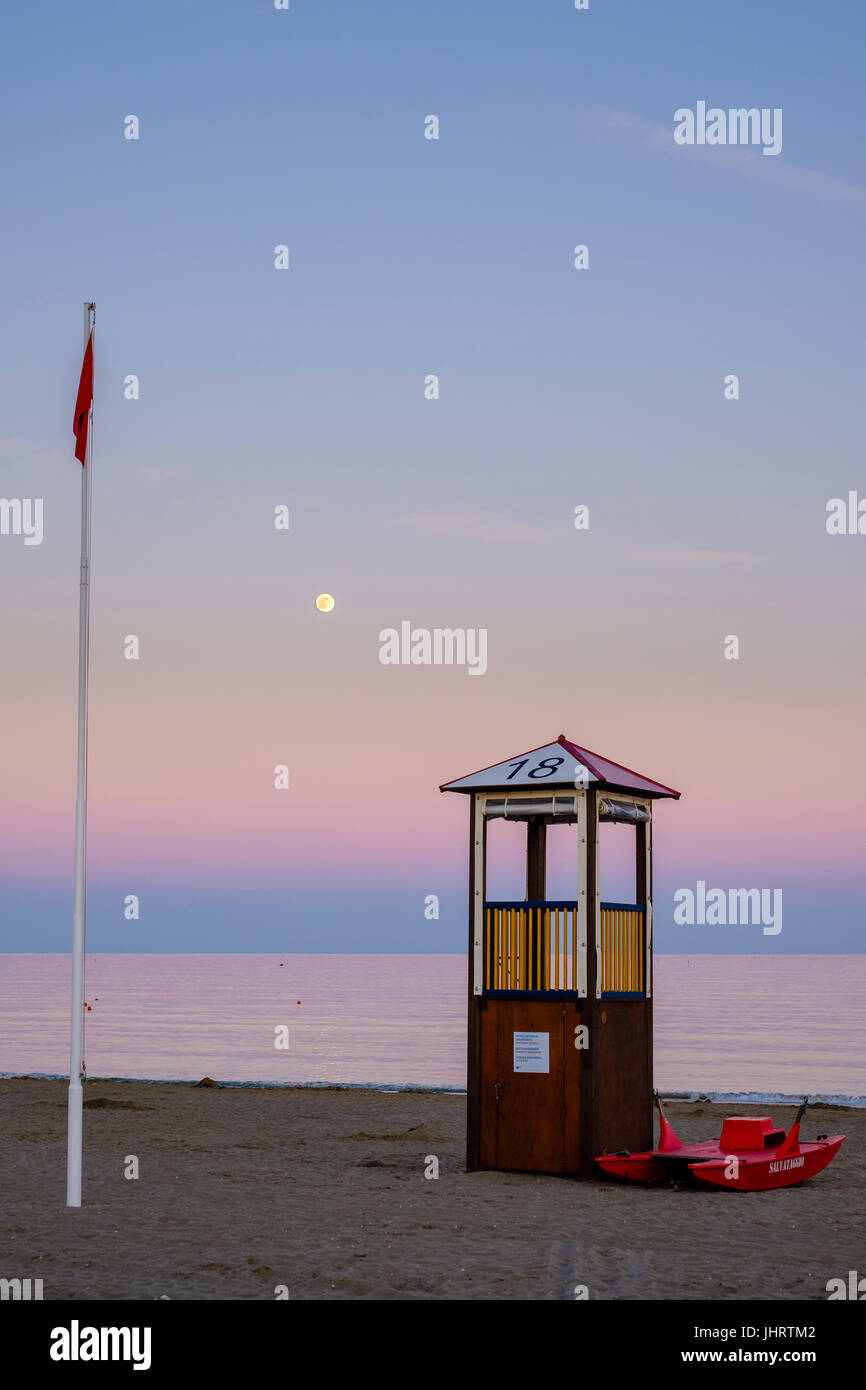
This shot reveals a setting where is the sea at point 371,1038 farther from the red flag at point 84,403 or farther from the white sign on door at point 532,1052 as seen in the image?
the red flag at point 84,403

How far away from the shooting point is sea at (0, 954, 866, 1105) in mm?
39844

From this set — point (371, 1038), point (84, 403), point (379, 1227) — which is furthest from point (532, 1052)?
point (371, 1038)

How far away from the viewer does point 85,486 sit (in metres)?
13.6

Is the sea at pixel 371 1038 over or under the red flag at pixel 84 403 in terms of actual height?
under

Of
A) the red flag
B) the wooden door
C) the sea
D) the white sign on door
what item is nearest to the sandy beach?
the wooden door

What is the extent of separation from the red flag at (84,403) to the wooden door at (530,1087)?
24.2ft

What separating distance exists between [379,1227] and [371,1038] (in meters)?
45.8

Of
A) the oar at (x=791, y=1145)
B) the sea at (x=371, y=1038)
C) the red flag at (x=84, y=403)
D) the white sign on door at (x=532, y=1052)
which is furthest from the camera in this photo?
the sea at (x=371, y=1038)

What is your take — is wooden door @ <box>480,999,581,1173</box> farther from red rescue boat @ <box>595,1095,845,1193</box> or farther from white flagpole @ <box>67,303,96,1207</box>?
white flagpole @ <box>67,303,96,1207</box>

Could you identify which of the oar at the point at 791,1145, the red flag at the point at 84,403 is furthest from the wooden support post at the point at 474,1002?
the red flag at the point at 84,403

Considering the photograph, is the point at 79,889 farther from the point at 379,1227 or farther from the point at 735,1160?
the point at 735,1160

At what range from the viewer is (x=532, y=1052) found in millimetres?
15891

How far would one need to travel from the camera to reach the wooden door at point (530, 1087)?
1566 centimetres

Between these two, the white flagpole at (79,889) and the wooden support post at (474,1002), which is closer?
the white flagpole at (79,889)
